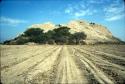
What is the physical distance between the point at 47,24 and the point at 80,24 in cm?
2652

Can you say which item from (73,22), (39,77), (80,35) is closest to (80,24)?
(73,22)

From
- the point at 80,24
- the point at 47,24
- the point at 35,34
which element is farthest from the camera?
the point at 47,24

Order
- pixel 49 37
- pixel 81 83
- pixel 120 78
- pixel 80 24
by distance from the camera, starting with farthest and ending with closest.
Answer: pixel 80 24 → pixel 49 37 → pixel 120 78 → pixel 81 83

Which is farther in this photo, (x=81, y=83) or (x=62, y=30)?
(x=62, y=30)

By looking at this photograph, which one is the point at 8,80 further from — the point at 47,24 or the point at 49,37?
the point at 47,24

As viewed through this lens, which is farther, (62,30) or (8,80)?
(62,30)

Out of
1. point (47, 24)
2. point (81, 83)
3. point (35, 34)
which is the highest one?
point (47, 24)

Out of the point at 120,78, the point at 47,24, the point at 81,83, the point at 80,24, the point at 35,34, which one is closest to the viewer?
the point at 81,83

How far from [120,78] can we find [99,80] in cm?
132

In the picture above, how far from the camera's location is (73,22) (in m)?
157

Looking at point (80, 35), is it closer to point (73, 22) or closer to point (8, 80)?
point (73, 22)

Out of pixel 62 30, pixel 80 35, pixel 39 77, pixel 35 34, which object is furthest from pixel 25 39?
pixel 39 77

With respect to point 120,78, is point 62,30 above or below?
above

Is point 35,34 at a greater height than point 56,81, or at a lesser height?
greater
